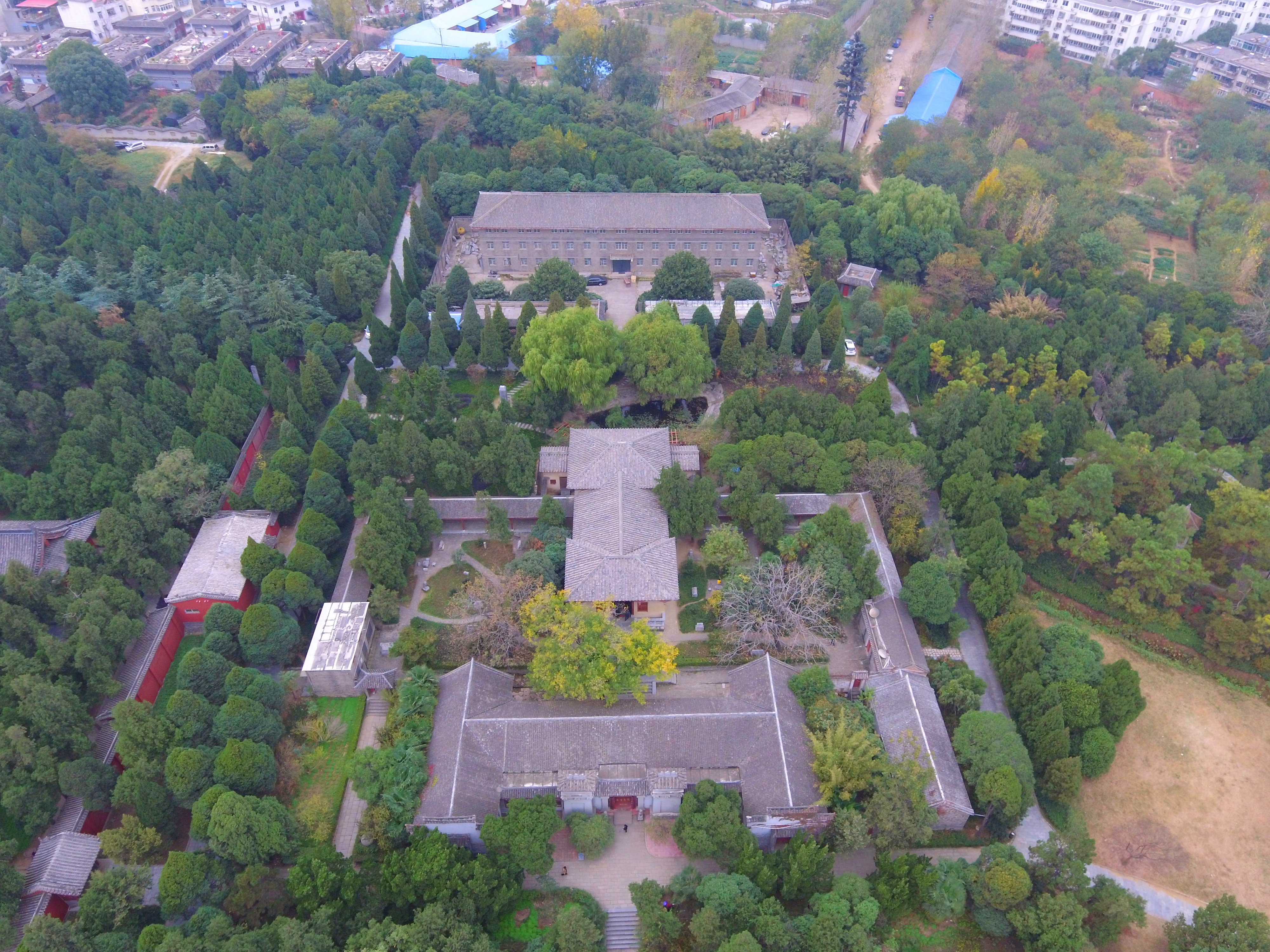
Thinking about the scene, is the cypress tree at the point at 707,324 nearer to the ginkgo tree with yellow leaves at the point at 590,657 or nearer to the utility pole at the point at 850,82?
the ginkgo tree with yellow leaves at the point at 590,657

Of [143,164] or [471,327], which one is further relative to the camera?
[143,164]

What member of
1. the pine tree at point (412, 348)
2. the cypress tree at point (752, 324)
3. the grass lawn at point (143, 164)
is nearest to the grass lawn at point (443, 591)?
the pine tree at point (412, 348)

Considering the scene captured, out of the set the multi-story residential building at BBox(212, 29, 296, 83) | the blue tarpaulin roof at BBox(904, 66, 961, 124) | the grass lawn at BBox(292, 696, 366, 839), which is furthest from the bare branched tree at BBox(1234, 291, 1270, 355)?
the multi-story residential building at BBox(212, 29, 296, 83)

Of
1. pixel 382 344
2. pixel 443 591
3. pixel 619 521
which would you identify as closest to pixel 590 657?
pixel 619 521

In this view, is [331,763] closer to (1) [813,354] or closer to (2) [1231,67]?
(1) [813,354]

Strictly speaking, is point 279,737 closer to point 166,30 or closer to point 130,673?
point 130,673
